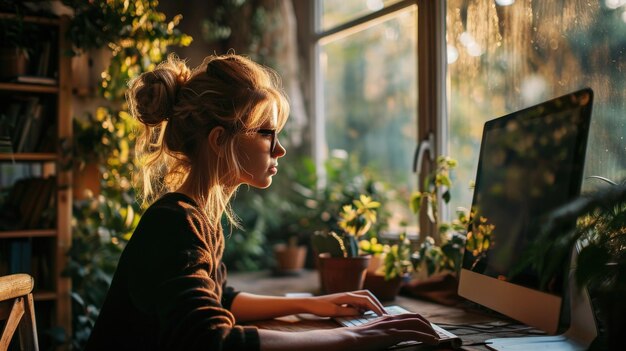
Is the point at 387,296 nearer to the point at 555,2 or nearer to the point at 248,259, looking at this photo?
the point at 555,2

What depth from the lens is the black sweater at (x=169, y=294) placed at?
1155 millimetres

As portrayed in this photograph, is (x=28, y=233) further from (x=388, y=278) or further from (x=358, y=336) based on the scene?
(x=358, y=336)

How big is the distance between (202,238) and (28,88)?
5.69 feet

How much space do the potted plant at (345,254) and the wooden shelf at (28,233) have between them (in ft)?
4.33

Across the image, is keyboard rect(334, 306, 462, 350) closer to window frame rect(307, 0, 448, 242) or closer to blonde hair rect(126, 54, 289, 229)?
blonde hair rect(126, 54, 289, 229)

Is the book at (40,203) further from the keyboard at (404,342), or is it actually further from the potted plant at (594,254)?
the potted plant at (594,254)

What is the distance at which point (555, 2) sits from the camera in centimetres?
192

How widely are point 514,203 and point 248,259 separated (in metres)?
2.35

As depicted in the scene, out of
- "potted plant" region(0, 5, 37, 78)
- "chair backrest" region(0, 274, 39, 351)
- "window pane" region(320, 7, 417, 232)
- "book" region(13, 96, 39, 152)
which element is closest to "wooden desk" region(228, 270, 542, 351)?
"chair backrest" region(0, 274, 39, 351)

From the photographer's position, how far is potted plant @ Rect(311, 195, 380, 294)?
1.96 m

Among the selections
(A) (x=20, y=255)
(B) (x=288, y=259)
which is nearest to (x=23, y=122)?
(A) (x=20, y=255)

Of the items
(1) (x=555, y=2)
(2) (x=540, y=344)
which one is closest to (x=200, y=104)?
(2) (x=540, y=344)

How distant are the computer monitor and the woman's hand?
24 cm

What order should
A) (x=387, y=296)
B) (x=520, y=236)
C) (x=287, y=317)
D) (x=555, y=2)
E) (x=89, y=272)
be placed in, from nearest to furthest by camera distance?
(x=520, y=236) → (x=287, y=317) → (x=555, y=2) → (x=387, y=296) → (x=89, y=272)
